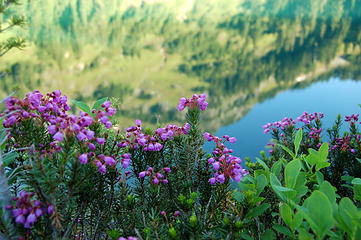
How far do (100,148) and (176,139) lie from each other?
0.63 m

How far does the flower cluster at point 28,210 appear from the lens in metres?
1.65

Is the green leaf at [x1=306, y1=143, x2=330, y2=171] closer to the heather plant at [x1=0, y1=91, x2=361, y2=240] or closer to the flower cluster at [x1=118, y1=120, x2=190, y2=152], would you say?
the heather plant at [x1=0, y1=91, x2=361, y2=240]

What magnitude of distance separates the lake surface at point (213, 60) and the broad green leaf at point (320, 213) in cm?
2146

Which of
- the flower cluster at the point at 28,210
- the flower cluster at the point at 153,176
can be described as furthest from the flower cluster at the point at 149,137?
the flower cluster at the point at 28,210

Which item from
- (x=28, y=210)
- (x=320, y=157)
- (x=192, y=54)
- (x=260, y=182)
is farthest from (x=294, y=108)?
(x=192, y=54)

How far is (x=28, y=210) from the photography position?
5.56 ft

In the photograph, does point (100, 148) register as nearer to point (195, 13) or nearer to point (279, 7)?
point (279, 7)

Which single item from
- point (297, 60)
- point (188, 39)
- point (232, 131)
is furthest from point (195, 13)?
point (232, 131)

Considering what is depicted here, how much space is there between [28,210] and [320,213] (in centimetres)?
128

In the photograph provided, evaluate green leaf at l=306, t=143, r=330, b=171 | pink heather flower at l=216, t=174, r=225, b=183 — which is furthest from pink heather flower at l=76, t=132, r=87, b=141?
green leaf at l=306, t=143, r=330, b=171

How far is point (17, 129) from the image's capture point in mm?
2234

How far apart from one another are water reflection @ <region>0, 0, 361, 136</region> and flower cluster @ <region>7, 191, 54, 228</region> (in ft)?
103

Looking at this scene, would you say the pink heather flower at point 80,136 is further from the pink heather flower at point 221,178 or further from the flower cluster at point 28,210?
the pink heather flower at point 221,178

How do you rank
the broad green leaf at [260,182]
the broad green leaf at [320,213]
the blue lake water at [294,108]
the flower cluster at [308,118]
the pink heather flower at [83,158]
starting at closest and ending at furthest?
the broad green leaf at [320,213] < the pink heather flower at [83,158] < the broad green leaf at [260,182] < the flower cluster at [308,118] < the blue lake water at [294,108]
